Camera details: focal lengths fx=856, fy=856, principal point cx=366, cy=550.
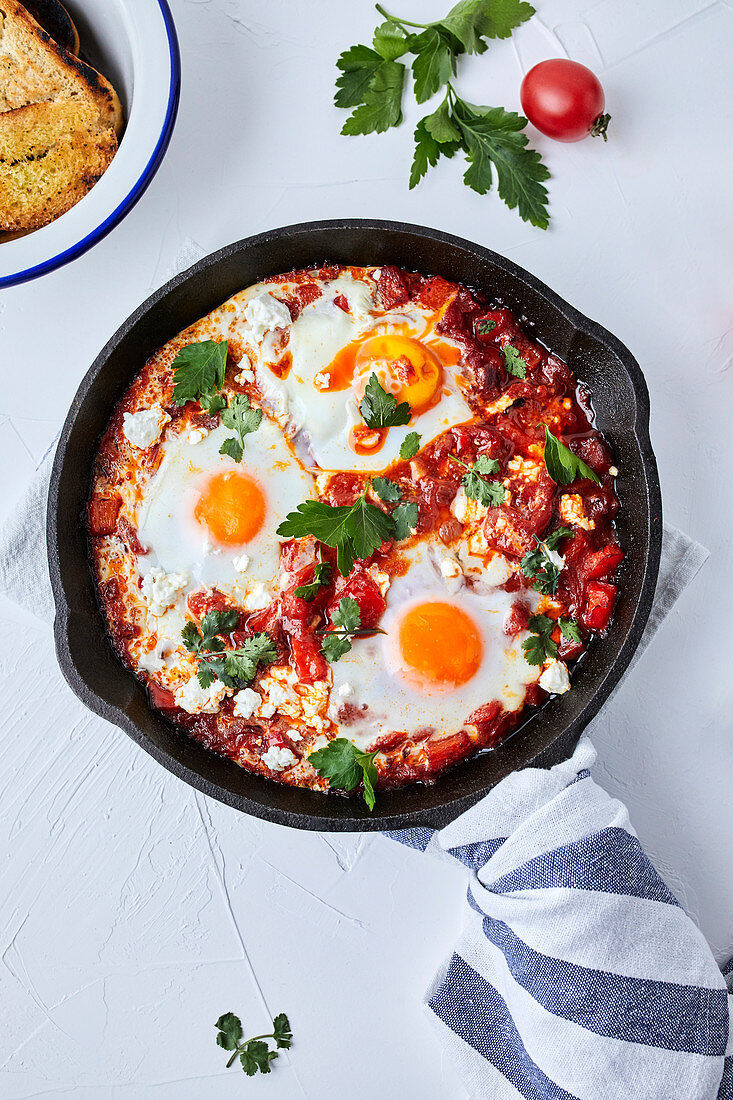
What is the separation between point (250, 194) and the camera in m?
3.80

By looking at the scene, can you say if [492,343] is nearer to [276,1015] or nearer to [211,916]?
[211,916]

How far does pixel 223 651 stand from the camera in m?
3.50

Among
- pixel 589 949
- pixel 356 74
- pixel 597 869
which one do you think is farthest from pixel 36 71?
pixel 589 949

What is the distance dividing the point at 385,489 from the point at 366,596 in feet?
1.45

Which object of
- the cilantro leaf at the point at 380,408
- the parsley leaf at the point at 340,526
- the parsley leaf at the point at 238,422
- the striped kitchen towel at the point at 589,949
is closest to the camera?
the striped kitchen towel at the point at 589,949

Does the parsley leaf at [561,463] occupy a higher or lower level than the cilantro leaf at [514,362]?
lower

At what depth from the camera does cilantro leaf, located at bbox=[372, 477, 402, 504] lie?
11.4 ft

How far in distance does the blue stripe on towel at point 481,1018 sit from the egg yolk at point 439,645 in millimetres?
1241

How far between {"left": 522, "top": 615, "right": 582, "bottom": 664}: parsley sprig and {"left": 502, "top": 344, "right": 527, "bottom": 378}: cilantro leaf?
1027 millimetres

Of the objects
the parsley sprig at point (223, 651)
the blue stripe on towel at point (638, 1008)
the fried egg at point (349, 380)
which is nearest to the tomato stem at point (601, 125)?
the fried egg at point (349, 380)

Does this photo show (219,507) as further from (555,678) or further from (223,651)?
(555,678)

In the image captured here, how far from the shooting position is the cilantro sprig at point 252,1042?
12.4 ft

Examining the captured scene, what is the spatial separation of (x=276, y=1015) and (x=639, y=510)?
272cm

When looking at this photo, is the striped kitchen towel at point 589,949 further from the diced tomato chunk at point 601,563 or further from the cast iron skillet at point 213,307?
the diced tomato chunk at point 601,563
